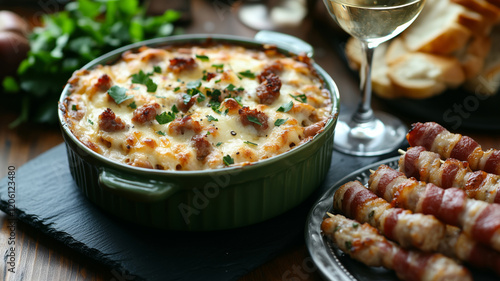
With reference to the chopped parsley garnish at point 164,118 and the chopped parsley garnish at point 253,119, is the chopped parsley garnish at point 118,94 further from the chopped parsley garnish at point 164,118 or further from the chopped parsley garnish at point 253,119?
the chopped parsley garnish at point 253,119

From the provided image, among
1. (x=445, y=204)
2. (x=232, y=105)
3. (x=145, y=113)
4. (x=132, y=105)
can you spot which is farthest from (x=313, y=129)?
(x=132, y=105)

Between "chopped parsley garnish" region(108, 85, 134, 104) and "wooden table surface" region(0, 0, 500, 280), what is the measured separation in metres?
0.80

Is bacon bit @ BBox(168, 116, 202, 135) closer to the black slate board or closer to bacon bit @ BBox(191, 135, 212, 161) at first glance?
bacon bit @ BBox(191, 135, 212, 161)

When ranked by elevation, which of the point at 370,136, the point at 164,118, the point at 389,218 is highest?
the point at 164,118

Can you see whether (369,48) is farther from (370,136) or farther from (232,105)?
(232,105)

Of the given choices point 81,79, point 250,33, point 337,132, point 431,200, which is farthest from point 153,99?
point 250,33

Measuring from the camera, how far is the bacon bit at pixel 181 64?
307cm

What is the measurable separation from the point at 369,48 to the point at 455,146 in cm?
82

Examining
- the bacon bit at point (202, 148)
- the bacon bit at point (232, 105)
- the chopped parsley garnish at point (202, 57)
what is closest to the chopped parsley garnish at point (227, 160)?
the bacon bit at point (202, 148)

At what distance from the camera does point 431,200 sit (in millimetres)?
2221

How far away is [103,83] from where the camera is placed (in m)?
2.89

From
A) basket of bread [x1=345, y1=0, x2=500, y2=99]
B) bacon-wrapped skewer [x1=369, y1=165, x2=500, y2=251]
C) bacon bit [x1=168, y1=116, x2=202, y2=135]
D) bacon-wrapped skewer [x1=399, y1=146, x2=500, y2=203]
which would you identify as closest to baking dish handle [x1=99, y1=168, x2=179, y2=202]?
bacon bit [x1=168, y1=116, x2=202, y2=135]

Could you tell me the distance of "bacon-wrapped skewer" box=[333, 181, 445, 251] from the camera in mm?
2092

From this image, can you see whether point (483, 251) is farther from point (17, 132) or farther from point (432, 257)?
point (17, 132)
